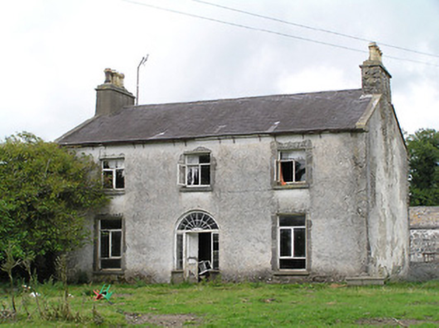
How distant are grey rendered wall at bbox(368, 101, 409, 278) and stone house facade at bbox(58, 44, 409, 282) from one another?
2.2 inches

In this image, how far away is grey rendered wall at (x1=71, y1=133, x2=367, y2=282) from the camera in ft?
80.1

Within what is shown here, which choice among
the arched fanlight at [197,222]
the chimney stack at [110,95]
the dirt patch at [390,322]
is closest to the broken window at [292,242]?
the arched fanlight at [197,222]

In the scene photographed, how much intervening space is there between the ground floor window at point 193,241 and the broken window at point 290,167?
3.32 meters

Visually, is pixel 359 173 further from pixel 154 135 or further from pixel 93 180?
pixel 93 180

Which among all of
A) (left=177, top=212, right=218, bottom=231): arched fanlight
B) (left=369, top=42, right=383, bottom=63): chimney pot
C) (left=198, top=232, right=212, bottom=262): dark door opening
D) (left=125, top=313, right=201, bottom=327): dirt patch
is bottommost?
(left=125, top=313, right=201, bottom=327): dirt patch

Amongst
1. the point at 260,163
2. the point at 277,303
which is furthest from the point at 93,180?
the point at 277,303

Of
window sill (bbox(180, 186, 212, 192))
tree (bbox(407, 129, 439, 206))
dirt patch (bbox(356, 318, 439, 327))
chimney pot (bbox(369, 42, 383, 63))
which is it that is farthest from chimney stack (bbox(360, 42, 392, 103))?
tree (bbox(407, 129, 439, 206))

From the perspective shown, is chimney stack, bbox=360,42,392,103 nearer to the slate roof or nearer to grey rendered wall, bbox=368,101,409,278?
the slate roof

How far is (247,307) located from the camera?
1716 centimetres

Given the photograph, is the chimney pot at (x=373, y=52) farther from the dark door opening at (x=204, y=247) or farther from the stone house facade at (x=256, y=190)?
the dark door opening at (x=204, y=247)

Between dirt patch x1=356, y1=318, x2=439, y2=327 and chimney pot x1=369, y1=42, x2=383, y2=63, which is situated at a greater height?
chimney pot x1=369, y1=42, x2=383, y2=63

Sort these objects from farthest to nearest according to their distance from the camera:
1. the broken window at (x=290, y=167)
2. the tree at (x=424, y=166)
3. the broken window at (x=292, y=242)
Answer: the tree at (x=424, y=166)
the broken window at (x=290, y=167)
the broken window at (x=292, y=242)

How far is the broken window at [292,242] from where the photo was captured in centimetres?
2495

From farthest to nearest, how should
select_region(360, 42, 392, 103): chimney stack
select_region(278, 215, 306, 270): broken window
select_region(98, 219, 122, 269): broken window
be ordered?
select_region(98, 219, 122, 269): broken window < select_region(360, 42, 392, 103): chimney stack < select_region(278, 215, 306, 270): broken window
